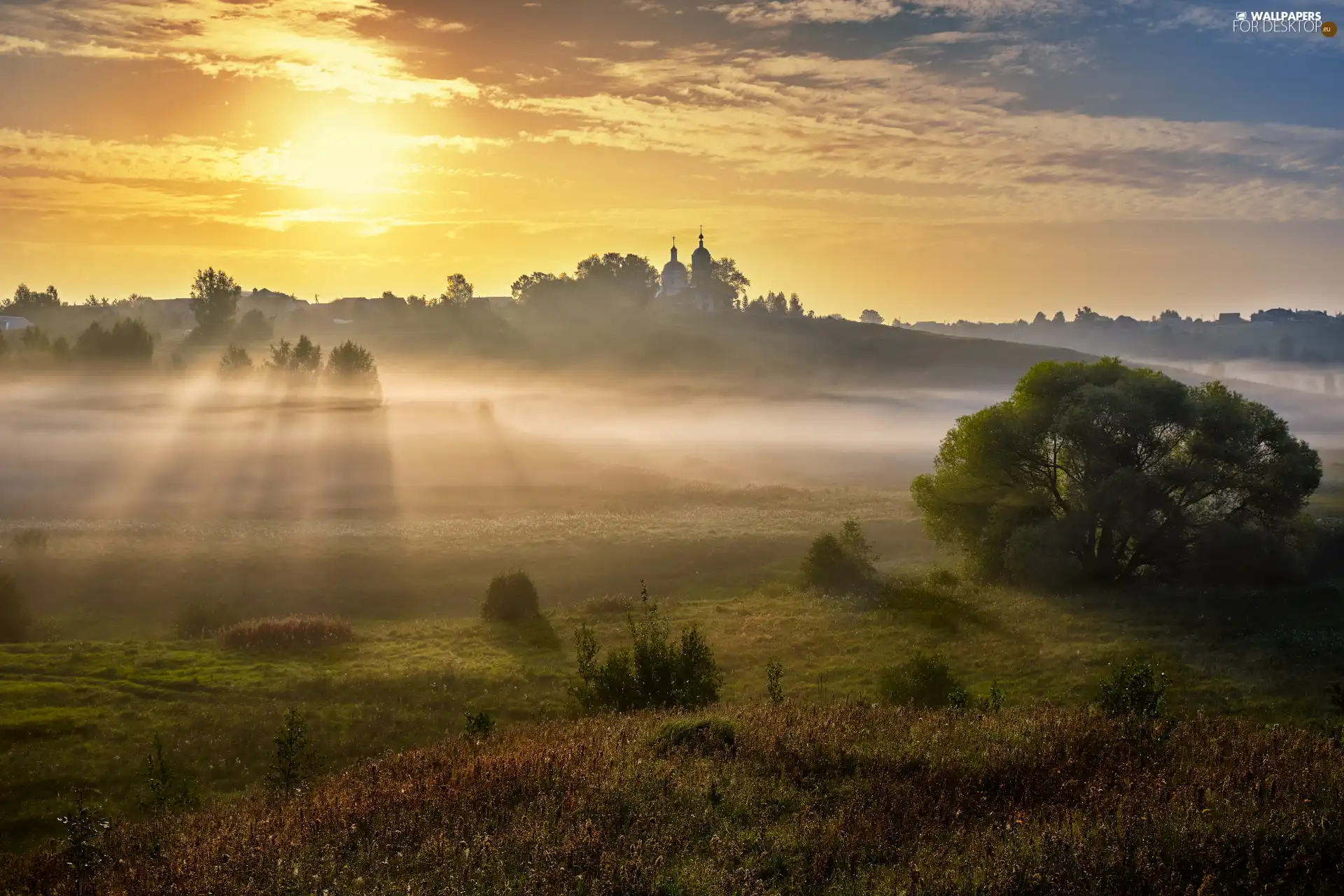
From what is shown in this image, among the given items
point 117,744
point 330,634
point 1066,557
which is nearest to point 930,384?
point 1066,557

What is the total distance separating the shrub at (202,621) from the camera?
1571 inches

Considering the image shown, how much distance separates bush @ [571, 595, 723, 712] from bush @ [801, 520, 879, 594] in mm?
23749

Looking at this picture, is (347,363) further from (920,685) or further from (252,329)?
(920,685)

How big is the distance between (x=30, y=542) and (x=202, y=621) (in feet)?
61.2

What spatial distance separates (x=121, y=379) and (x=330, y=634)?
125515 millimetres

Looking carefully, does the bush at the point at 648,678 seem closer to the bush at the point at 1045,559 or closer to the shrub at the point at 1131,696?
the shrub at the point at 1131,696

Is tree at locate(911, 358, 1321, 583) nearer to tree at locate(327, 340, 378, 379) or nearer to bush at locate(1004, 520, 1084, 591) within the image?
bush at locate(1004, 520, 1084, 591)

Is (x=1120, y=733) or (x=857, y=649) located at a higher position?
(x=1120, y=733)

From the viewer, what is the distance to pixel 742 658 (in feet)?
113

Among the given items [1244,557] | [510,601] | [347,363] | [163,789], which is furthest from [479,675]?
[347,363]

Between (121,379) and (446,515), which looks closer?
(446,515)

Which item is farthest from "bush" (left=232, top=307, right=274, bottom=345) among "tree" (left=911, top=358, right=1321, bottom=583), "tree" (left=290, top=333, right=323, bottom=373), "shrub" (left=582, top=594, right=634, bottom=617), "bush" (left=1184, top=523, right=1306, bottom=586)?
"bush" (left=1184, top=523, right=1306, bottom=586)

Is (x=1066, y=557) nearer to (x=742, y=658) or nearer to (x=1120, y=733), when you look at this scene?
(x=742, y=658)

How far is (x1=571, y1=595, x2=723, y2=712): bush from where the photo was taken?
2269 cm
